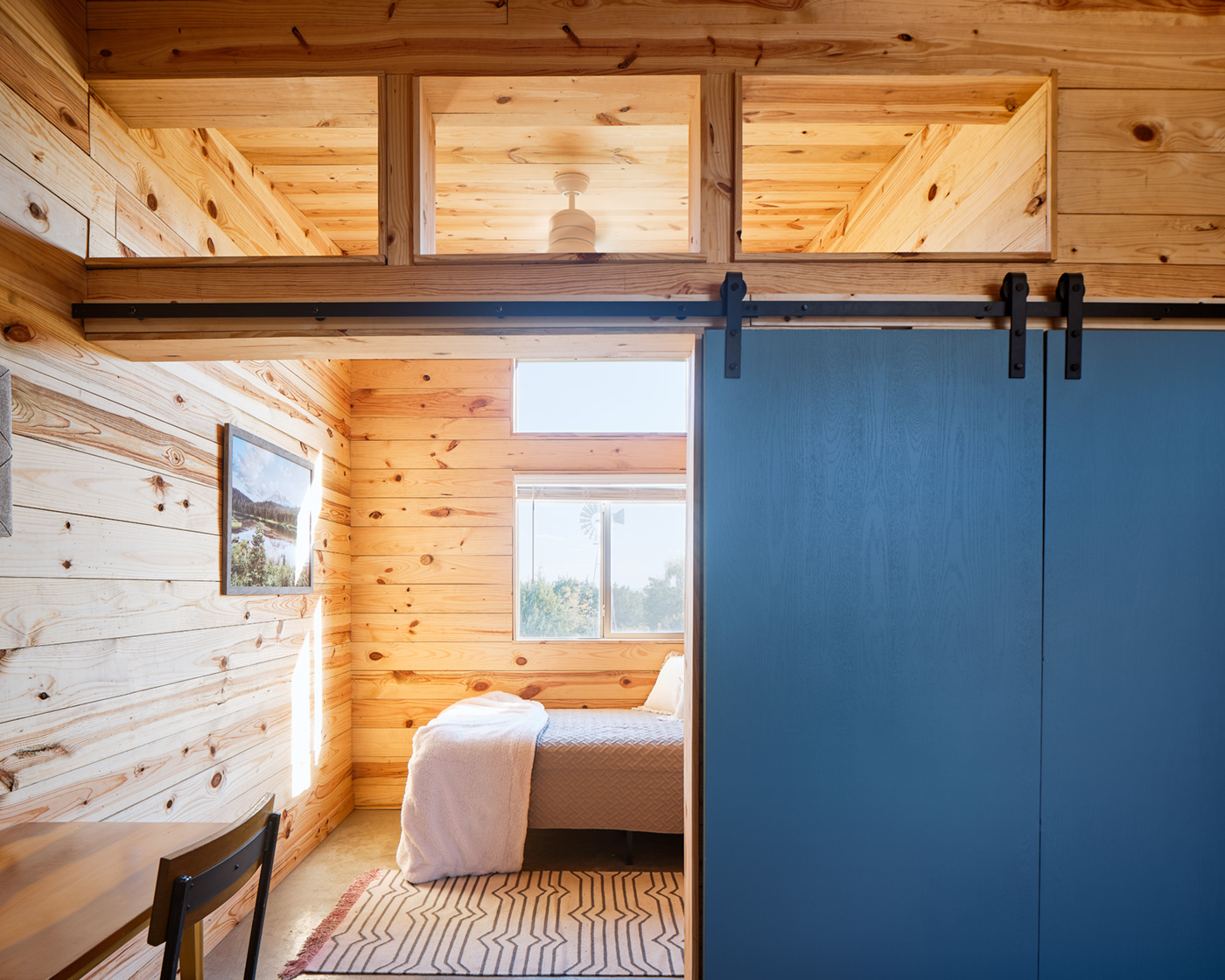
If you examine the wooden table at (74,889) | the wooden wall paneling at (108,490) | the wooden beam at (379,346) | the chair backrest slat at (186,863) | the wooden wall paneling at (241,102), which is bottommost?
the wooden table at (74,889)

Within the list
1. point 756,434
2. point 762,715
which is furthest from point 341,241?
point 762,715

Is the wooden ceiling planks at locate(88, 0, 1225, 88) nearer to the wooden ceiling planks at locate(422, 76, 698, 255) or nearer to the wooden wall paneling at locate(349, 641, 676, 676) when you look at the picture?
the wooden ceiling planks at locate(422, 76, 698, 255)

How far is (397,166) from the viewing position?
1986mm

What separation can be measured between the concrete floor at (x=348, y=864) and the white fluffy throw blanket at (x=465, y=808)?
234 millimetres

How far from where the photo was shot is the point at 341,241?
154 inches

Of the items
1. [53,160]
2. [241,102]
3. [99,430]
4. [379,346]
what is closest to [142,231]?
[53,160]

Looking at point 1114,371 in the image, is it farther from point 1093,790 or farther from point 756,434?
point 1093,790

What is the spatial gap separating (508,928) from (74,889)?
192 cm

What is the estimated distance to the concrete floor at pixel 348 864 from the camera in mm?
2705

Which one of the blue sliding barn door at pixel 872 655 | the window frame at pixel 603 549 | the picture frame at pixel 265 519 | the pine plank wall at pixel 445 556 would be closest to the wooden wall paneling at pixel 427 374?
the pine plank wall at pixel 445 556

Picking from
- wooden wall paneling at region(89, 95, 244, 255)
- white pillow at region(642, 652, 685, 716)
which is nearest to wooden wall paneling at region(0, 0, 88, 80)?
wooden wall paneling at region(89, 95, 244, 255)

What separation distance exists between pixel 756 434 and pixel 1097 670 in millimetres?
999

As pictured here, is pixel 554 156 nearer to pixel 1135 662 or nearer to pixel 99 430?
pixel 99 430

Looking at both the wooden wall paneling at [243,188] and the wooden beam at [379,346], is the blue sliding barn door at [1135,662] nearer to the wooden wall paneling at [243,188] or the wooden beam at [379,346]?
the wooden beam at [379,346]
